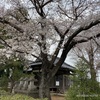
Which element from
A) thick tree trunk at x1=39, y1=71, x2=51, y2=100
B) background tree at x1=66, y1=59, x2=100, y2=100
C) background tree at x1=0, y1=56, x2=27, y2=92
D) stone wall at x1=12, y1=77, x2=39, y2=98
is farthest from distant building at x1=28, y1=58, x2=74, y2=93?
background tree at x1=66, y1=59, x2=100, y2=100

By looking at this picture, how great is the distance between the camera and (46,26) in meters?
8.55

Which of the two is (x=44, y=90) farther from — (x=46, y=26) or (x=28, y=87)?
(x=28, y=87)

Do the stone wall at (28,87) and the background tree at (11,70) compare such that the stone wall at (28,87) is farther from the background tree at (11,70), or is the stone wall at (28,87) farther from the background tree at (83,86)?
the background tree at (83,86)

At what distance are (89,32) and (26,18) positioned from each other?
3233 millimetres

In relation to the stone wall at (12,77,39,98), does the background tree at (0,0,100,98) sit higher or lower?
higher

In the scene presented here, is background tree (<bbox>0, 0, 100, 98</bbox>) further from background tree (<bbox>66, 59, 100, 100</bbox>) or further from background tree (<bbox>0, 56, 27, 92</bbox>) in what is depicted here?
background tree (<bbox>0, 56, 27, 92</bbox>)

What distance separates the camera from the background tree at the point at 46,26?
26.7 feet

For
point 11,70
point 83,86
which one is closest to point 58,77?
point 11,70

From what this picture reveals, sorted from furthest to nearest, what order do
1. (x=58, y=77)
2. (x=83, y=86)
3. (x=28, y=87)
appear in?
(x=58, y=77) → (x=28, y=87) → (x=83, y=86)

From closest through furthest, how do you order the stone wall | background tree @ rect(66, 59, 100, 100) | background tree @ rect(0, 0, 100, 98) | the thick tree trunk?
1. background tree @ rect(66, 59, 100, 100)
2. background tree @ rect(0, 0, 100, 98)
3. the thick tree trunk
4. the stone wall

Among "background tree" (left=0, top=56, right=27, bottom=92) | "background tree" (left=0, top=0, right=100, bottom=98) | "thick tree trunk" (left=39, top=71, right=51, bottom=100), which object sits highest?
"background tree" (left=0, top=0, right=100, bottom=98)

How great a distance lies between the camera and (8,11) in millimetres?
9031

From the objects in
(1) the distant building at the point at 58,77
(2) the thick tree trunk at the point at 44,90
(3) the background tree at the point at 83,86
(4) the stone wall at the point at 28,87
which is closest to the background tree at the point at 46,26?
(2) the thick tree trunk at the point at 44,90

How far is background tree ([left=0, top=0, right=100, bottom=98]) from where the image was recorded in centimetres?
812
